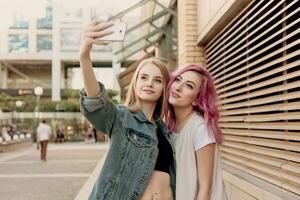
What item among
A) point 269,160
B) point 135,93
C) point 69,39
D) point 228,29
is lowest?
point 269,160

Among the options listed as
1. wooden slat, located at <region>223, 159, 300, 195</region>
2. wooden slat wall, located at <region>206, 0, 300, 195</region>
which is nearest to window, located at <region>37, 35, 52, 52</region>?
wooden slat wall, located at <region>206, 0, 300, 195</region>

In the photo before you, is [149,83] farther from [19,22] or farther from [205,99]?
[19,22]

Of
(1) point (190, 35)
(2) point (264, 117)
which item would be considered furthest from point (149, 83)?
(1) point (190, 35)

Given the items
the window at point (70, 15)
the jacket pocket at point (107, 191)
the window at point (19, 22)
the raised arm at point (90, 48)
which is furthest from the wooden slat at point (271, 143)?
the window at point (19, 22)

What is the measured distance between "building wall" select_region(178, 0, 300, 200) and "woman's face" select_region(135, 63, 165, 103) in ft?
5.53

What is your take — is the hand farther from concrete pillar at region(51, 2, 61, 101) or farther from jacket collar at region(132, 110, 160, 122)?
concrete pillar at region(51, 2, 61, 101)

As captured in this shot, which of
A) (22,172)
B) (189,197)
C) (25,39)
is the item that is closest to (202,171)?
(189,197)

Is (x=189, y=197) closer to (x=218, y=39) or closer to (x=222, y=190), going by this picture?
(x=222, y=190)

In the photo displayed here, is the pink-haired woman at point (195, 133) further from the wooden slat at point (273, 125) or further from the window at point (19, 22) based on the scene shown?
the window at point (19, 22)

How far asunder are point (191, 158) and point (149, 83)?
1.49 ft

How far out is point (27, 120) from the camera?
36.0 metres

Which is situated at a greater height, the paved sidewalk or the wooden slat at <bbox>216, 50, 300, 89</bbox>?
the wooden slat at <bbox>216, 50, 300, 89</bbox>

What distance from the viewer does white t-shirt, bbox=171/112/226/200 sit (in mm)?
2375

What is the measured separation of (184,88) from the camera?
8.38 feet
